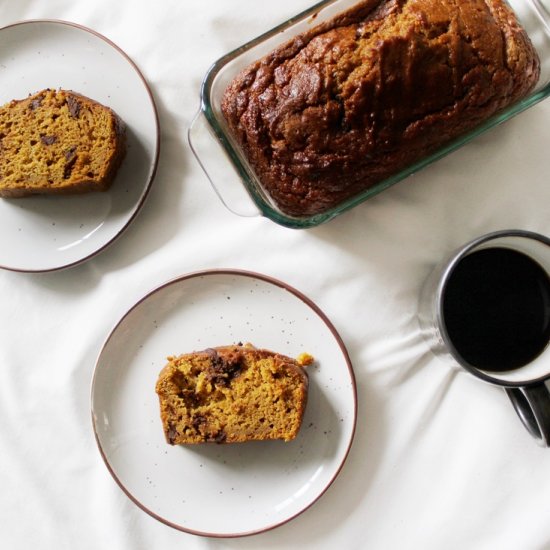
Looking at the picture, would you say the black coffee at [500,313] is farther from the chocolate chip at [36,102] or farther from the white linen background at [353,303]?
the chocolate chip at [36,102]

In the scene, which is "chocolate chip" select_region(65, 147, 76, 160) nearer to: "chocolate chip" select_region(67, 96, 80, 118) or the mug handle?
Result: "chocolate chip" select_region(67, 96, 80, 118)

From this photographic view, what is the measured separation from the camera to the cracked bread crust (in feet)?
4.01

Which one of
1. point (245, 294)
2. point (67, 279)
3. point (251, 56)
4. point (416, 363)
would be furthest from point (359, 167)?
point (67, 279)

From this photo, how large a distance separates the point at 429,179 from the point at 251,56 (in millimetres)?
497

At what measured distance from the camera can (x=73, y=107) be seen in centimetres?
154

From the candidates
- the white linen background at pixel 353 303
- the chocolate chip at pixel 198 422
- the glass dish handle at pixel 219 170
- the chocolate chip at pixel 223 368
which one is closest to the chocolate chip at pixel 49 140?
the white linen background at pixel 353 303

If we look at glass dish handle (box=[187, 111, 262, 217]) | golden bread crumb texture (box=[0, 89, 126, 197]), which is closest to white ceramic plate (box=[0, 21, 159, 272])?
golden bread crumb texture (box=[0, 89, 126, 197])

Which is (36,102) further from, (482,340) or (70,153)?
(482,340)

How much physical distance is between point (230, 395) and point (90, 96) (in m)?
0.79

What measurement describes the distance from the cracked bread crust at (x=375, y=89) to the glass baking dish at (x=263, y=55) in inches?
0.9

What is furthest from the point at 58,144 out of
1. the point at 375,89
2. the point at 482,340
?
the point at 482,340

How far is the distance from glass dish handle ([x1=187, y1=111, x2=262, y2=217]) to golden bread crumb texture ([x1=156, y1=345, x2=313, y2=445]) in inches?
12.9

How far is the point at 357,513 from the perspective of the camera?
1.59 meters

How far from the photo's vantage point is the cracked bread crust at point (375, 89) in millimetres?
1224
